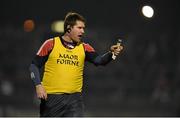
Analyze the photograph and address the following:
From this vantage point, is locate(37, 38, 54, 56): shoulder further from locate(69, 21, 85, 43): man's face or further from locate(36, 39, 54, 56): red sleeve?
locate(69, 21, 85, 43): man's face

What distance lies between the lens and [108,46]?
23.4 meters

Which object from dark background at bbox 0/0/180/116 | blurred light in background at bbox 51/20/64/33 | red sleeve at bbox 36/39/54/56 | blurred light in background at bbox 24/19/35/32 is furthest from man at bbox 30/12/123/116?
blurred light in background at bbox 24/19/35/32

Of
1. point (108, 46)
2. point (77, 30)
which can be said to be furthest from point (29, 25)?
point (77, 30)

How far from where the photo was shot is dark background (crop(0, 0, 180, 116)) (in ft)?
75.3

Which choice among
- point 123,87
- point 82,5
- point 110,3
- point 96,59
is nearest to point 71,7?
point 82,5

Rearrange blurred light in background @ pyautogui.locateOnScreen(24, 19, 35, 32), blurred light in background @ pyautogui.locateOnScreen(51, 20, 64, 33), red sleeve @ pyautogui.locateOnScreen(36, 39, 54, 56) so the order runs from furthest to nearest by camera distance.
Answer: blurred light in background @ pyautogui.locateOnScreen(24, 19, 35, 32)
blurred light in background @ pyautogui.locateOnScreen(51, 20, 64, 33)
red sleeve @ pyautogui.locateOnScreen(36, 39, 54, 56)

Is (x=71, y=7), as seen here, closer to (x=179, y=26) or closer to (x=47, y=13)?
(x=47, y=13)

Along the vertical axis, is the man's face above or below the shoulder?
above

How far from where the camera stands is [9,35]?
985 inches

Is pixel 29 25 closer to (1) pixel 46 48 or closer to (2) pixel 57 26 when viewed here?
(2) pixel 57 26

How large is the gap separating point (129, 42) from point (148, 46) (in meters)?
0.68

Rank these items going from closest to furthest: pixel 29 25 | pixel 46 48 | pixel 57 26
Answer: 1. pixel 46 48
2. pixel 57 26
3. pixel 29 25

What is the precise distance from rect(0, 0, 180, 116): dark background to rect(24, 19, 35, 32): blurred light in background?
153mm

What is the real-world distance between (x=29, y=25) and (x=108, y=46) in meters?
3.91
